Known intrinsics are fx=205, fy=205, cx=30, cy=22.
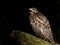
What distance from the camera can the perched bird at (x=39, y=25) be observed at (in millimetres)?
5516

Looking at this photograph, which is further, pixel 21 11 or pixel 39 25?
pixel 21 11

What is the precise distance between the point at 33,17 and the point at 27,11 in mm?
233

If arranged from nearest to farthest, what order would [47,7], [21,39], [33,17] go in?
[21,39]
[33,17]
[47,7]

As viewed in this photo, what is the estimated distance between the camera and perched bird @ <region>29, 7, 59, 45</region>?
18.1 feet

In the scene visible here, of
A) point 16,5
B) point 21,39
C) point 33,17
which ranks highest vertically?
point 16,5

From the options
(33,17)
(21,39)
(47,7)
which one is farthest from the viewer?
(47,7)

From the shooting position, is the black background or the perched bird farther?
the black background

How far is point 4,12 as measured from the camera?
668 centimetres

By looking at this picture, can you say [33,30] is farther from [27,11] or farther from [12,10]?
[12,10]

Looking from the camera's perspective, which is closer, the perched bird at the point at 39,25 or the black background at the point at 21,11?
the perched bird at the point at 39,25

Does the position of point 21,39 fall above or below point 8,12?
below

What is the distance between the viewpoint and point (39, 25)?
555 cm

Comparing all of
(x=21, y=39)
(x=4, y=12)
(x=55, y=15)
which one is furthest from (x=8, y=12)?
(x=21, y=39)

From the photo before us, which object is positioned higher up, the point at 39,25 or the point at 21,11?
the point at 21,11
